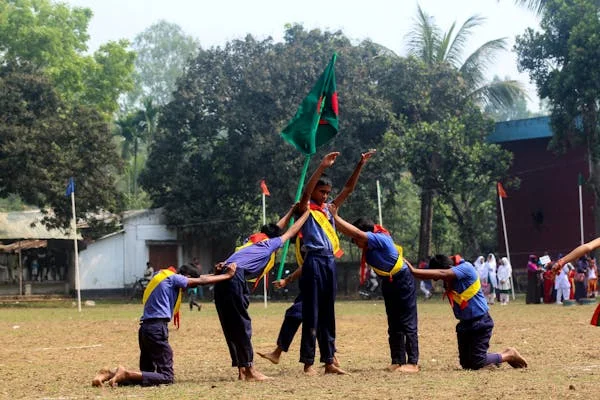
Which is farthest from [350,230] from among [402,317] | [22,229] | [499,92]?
[22,229]

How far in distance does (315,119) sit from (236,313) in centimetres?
300

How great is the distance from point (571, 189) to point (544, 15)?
7816 mm

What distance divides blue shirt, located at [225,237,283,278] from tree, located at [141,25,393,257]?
2998 cm

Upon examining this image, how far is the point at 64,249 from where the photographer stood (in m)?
47.9

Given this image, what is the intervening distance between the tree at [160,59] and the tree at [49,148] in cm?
5309

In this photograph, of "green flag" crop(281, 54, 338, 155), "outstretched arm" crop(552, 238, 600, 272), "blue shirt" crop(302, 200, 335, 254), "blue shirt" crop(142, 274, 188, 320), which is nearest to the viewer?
"outstretched arm" crop(552, 238, 600, 272)

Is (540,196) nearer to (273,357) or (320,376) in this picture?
(273,357)

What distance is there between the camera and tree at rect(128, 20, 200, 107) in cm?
9231

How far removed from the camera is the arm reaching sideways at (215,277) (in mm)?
10594

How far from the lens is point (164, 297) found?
10.9 metres

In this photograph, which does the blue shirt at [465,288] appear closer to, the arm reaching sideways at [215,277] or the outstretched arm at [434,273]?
the outstretched arm at [434,273]

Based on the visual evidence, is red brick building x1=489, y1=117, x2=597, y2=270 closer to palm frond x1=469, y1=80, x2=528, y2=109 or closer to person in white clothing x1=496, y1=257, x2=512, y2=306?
palm frond x1=469, y1=80, x2=528, y2=109

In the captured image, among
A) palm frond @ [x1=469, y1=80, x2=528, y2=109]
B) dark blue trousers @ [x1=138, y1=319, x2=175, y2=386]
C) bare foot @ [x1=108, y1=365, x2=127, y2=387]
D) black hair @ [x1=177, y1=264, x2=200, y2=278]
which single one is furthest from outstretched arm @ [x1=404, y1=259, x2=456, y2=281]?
palm frond @ [x1=469, y1=80, x2=528, y2=109]

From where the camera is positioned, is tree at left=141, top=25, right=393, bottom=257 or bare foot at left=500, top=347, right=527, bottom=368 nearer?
bare foot at left=500, top=347, right=527, bottom=368
